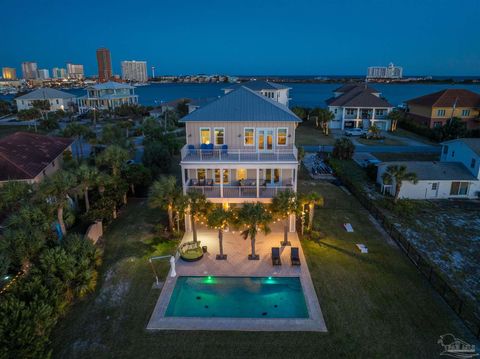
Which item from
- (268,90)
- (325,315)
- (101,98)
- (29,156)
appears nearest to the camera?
(325,315)

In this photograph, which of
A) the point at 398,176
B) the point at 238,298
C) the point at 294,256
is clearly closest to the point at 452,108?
the point at 398,176

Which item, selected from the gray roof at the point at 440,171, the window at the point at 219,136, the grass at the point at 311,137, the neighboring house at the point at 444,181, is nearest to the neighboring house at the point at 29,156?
the window at the point at 219,136

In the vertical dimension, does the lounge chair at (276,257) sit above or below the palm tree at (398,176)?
below

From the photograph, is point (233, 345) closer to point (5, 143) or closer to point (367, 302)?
point (367, 302)

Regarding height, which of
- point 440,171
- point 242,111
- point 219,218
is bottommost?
point 440,171

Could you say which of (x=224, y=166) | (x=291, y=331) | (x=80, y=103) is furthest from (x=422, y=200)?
(x=80, y=103)

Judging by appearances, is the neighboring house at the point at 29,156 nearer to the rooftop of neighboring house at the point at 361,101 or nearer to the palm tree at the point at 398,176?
the palm tree at the point at 398,176

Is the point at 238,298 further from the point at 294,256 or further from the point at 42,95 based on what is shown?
the point at 42,95
